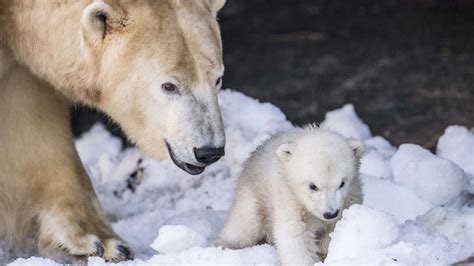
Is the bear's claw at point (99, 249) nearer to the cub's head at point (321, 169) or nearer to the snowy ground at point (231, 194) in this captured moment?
the snowy ground at point (231, 194)

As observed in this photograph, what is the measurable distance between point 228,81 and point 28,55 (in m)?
2.72

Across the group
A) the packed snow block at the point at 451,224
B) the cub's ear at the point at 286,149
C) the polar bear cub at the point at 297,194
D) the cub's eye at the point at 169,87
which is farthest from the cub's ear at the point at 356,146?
the cub's eye at the point at 169,87

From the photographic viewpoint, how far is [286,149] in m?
3.98

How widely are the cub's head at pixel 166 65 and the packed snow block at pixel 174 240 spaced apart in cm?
24

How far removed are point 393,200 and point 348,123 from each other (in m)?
1.10

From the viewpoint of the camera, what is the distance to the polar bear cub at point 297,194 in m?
3.83

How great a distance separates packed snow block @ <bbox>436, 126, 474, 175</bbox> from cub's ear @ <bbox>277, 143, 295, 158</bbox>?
1.63m

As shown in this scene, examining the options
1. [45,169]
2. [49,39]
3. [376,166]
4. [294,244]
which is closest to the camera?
[294,244]

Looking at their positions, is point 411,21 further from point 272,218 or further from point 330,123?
point 272,218

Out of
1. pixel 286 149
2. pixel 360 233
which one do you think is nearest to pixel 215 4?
pixel 286 149

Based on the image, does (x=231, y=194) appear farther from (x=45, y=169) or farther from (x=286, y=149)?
(x=286, y=149)

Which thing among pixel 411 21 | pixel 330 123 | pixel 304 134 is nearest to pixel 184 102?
pixel 304 134

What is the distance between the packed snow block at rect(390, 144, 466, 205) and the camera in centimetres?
479

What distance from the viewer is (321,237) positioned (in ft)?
13.4
